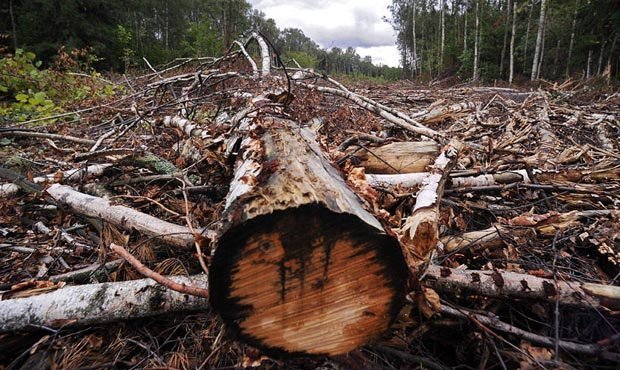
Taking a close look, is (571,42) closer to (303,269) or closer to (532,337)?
(532,337)

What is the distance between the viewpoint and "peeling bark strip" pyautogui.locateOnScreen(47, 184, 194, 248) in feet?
5.50

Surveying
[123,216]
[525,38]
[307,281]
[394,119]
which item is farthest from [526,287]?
[525,38]

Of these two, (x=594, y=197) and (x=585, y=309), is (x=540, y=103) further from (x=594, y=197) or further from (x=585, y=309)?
(x=585, y=309)

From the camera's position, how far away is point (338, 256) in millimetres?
1006

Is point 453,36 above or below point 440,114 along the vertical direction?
above

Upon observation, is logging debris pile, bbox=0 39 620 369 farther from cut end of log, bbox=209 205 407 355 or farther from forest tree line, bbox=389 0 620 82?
forest tree line, bbox=389 0 620 82

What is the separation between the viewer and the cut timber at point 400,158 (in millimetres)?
2746

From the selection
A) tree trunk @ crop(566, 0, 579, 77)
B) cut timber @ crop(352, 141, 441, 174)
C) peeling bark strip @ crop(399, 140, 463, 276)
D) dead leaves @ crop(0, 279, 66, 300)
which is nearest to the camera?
peeling bark strip @ crop(399, 140, 463, 276)

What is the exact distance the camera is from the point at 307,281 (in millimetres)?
1036

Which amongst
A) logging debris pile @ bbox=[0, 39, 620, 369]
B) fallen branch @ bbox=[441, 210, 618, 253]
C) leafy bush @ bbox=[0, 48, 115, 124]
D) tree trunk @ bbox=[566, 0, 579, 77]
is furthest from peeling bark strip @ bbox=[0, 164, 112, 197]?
tree trunk @ bbox=[566, 0, 579, 77]

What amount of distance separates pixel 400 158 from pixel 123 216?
7.15ft

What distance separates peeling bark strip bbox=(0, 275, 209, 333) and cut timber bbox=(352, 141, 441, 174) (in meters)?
1.84

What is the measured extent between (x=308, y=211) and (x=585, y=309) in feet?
4.57

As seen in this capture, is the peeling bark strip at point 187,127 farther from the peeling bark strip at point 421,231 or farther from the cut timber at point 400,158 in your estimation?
the peeling bark strip at point 421,231
